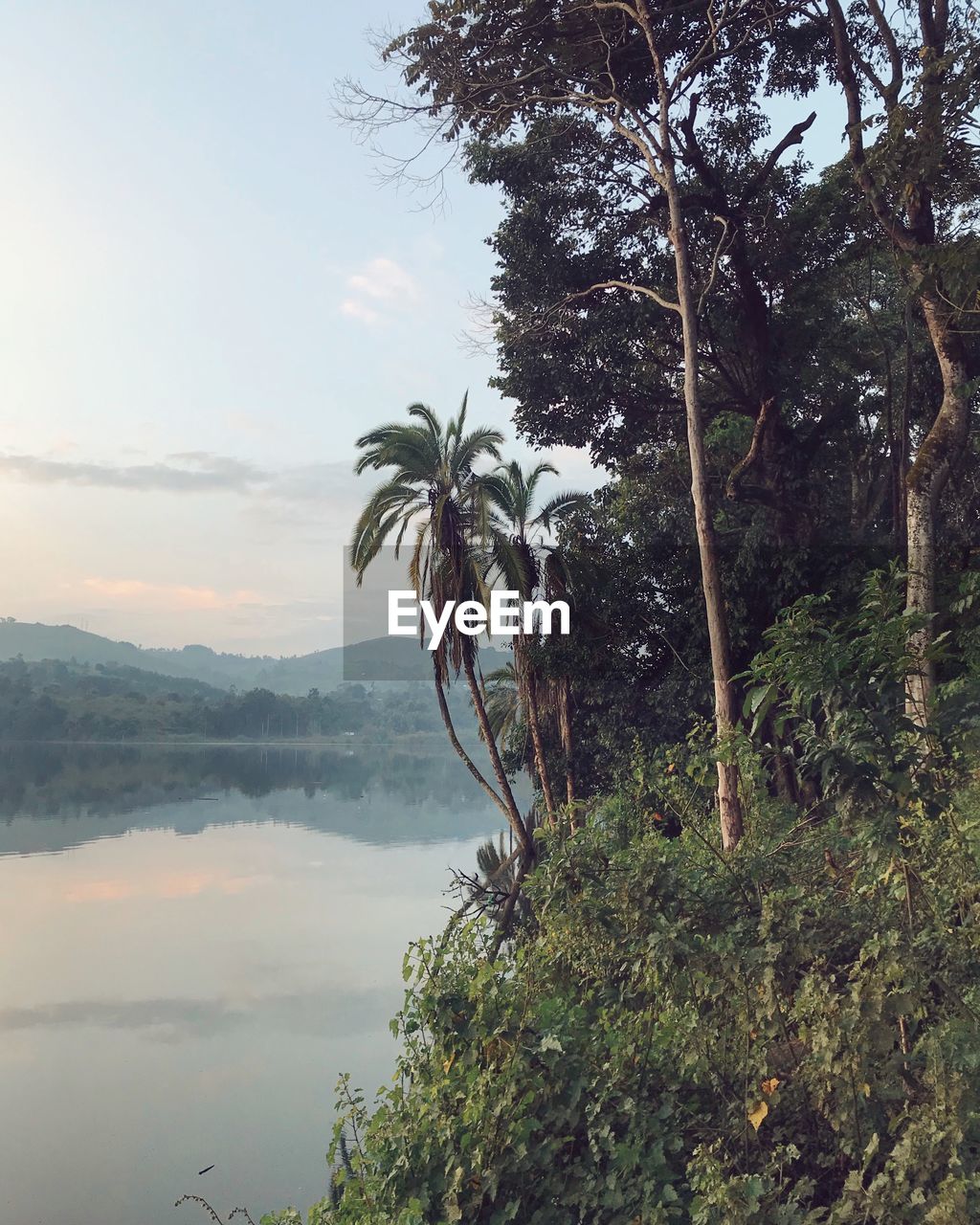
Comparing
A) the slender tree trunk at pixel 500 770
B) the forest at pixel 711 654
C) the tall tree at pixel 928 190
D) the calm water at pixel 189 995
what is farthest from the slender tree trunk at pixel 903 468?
the calm water at pixel 189 995

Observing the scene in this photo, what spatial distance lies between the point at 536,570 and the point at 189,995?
9.90 metres

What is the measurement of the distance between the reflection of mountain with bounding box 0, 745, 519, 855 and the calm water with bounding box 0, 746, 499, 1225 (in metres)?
0.45

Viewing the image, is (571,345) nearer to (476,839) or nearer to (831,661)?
(831,661)

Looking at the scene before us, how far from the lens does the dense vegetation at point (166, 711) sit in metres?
94.8

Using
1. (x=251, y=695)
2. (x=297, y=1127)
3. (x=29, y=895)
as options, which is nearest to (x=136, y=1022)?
(x=297, y=1127)

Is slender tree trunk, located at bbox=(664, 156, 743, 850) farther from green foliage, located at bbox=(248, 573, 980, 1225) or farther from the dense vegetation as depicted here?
the dense vegetation

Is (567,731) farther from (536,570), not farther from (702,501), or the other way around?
(702,501)

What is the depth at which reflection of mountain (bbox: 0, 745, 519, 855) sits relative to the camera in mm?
37756

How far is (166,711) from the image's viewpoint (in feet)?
344

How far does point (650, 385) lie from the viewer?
16.4 m

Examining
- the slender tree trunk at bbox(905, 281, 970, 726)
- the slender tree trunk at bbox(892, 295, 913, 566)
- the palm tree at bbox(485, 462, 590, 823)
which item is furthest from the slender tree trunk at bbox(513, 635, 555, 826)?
the slender tree trunk at bbox(905, 281, 970, 726)

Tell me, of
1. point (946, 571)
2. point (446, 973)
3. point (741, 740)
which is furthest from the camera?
point (946, 571)

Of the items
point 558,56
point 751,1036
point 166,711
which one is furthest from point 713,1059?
point 166,711

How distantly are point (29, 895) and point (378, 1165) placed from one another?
2179cm
